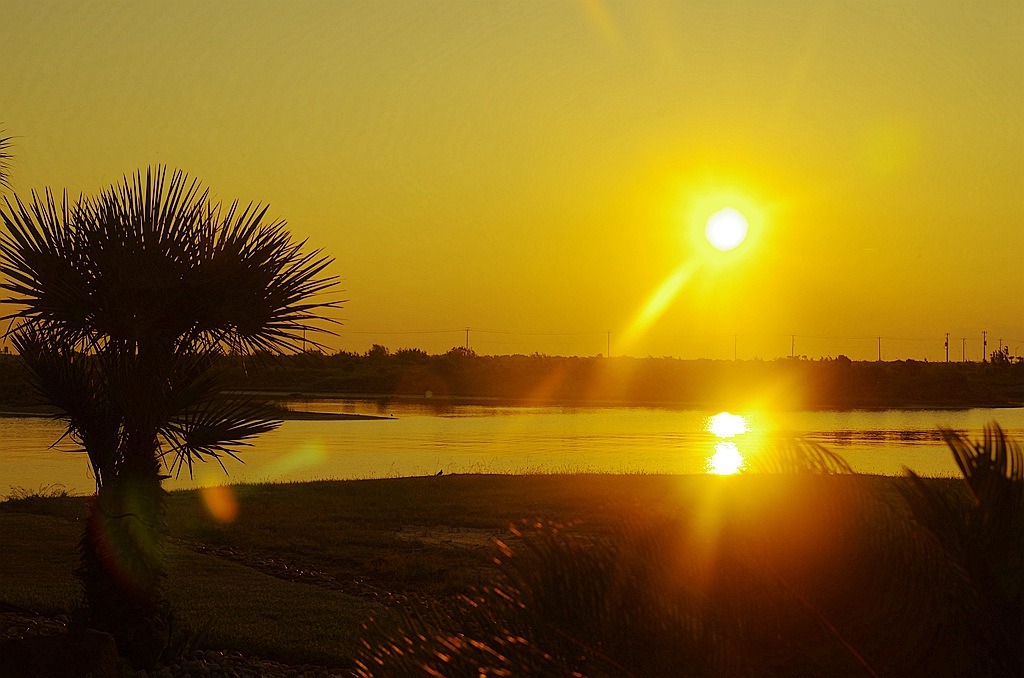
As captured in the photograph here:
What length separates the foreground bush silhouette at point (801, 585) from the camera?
2.68 meters

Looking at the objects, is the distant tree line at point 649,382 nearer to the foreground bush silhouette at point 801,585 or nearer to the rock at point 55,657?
the rock at point 55,657

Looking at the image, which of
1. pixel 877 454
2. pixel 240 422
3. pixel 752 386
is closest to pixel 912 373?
pixel 752 386

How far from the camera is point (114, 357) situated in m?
8.02

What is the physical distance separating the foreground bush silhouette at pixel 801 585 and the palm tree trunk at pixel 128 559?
5750 millimetres

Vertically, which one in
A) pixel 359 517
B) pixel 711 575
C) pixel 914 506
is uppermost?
pixel 914 506

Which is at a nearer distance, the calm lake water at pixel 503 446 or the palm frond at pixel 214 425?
the palm frond at pixel 214 425

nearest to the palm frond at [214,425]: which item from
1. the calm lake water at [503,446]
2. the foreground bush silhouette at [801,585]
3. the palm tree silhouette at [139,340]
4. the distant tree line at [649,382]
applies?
the palm tree silhouette at [139,340]

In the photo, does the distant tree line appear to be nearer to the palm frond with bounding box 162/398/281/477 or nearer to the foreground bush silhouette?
the palm frond with bounding box 162/398/281/477

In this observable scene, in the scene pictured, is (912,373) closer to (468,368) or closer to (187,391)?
(468,368)

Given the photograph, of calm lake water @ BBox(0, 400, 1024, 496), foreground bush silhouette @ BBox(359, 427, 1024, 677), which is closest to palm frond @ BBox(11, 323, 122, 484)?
foreground bush silhouette @ BBox(359, 427, 1024, 677)

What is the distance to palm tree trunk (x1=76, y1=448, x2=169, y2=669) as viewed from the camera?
26.1 ft

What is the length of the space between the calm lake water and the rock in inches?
407

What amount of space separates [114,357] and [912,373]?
Answer: 101546 millimetres

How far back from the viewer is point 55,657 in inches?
278
